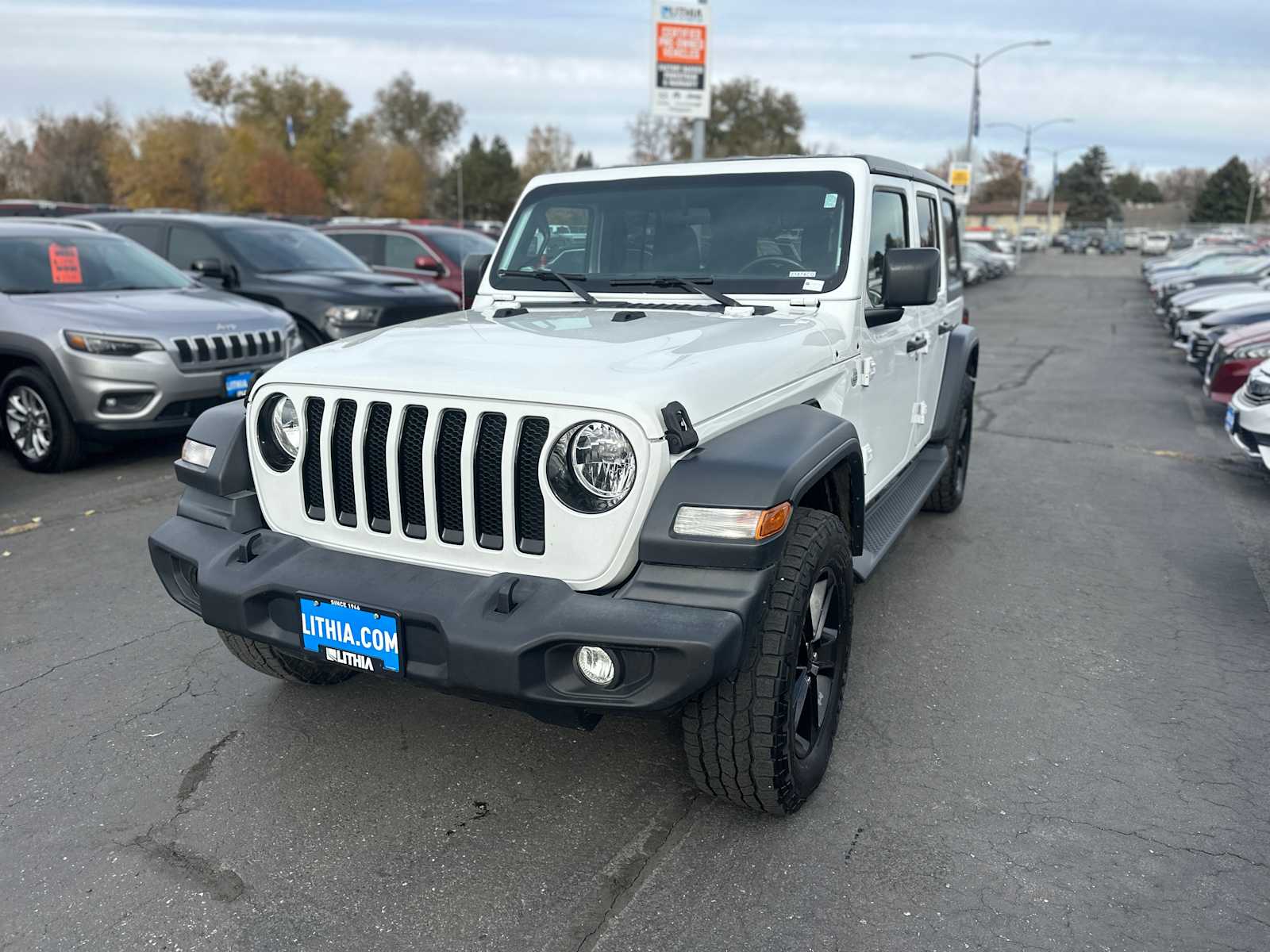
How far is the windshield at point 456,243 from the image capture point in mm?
11938

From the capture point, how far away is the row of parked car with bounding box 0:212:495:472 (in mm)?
6664

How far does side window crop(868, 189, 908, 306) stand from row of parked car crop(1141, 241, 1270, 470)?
3.92 meters

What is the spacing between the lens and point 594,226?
425 centimetres

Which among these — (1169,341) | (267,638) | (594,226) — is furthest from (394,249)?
(1169,341)

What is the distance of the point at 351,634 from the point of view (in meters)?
2.68

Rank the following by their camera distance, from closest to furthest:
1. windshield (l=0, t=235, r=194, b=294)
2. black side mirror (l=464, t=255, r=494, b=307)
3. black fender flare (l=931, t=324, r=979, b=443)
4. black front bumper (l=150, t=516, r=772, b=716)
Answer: black front bumper (l=150, t=516, r=772, b=716)
black side mirror (l=464, t=255, r=494, b=307)
black fender flare (l=931, t=324, r=979, b=443)
windshield (l=0, t=235, r=194, b=294)

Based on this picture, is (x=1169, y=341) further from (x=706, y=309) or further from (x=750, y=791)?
(x=750, y=791)

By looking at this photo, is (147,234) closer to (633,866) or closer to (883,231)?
(883,231)

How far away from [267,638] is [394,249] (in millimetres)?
10144

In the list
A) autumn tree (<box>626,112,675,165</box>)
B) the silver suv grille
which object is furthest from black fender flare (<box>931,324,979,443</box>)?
autumn tree (<box>626,112,675,165</box>)

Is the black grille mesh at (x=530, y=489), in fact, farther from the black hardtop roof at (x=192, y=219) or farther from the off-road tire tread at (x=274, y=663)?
the black hardtop roof at (x=192, y=219)

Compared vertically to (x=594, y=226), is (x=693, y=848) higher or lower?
lower

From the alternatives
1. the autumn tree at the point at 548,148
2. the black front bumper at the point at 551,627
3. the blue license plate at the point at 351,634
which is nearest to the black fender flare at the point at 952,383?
the black front bumper at the point at 551,627

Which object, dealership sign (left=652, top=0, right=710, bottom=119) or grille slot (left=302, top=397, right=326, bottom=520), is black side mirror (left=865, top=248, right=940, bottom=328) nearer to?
grille slot (left=302, top=397, right=326, bottom=520)
